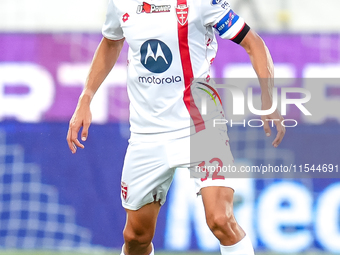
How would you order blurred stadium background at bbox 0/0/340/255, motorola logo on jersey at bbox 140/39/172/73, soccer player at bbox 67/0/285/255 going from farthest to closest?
1. blurred stadium background at bbox 0/0/340/255
2. motorola logo on jersey at bbox 140/39/172/73
3. soccer player at bbox 67/0/285/255

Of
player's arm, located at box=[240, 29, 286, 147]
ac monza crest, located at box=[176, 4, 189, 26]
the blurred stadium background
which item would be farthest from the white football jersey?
the blurred stadium background

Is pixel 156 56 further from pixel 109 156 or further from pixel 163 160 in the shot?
pixel 109 156

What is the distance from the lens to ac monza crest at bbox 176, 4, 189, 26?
10.3ft

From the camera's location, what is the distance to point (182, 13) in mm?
3137

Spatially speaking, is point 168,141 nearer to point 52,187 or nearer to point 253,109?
point 253,109

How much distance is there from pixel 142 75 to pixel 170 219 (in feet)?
7.88

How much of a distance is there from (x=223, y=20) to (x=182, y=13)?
0.74 feet

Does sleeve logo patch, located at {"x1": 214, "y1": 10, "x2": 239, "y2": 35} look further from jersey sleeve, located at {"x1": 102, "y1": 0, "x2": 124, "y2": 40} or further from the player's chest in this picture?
jersey sleeve, located at {"x1": 102, "y1": 0, "x2": 124, "y2": 40}

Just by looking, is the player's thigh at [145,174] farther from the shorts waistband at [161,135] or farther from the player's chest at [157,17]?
the player's chest at [157,17]

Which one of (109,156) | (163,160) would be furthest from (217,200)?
(109,156)

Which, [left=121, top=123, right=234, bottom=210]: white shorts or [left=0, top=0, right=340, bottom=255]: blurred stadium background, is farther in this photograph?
[left=0, top=0, right=340, bottom=255]: blurred stadium background

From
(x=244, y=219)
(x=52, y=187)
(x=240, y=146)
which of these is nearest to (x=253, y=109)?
(x=240, y=146)

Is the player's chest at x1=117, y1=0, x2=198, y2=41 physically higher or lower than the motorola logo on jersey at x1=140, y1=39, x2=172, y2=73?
higher

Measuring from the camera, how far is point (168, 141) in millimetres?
3258
